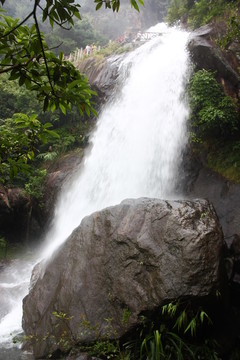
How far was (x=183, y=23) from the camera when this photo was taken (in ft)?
50.1

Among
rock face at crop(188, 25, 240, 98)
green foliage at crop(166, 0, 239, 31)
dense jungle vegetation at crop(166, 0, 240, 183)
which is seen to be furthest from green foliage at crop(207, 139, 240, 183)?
green foliage at crop(166, 0, 239, 31)

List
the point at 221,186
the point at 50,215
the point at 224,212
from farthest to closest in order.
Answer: the point at 50,215
the point at 221,186
the point at 224,212

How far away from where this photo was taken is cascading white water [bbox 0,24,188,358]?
363 inches

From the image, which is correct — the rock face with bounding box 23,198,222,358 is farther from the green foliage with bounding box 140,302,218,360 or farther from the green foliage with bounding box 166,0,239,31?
the green foliage with bounding box 166,0,239,31

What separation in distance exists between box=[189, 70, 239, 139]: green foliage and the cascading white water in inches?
31.0

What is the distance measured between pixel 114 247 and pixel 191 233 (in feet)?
4.83

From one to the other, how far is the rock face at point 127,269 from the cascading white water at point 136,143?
2.65 m

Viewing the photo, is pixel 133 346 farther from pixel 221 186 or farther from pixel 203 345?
pixel 221 186

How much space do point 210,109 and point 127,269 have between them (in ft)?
16.3

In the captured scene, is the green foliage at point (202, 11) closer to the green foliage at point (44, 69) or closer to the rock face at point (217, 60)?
the rock face at point (217, 60)

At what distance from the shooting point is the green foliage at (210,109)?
7.78 metres

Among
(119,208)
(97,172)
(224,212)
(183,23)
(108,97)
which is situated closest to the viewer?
(119,208)

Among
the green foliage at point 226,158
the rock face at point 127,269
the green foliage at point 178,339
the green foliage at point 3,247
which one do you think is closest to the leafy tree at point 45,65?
the rock face at point 127,269

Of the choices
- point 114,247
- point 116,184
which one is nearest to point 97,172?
point 116,184
